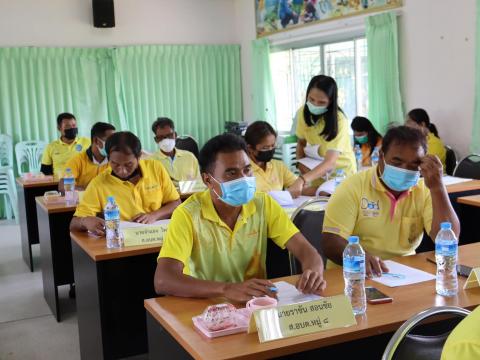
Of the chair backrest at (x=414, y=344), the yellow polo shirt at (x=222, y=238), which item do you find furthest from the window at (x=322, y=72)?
the chair backrest at (x=414, y=344)

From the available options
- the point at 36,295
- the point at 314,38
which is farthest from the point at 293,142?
the point at 36,295

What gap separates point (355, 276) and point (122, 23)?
7.41 m

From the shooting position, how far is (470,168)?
4758 mm

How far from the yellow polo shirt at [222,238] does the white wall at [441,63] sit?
3656mm

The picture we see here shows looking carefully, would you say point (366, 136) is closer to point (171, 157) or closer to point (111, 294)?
point (171, 157)

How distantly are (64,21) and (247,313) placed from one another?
7.36m

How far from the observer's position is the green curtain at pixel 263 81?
28.1 ft

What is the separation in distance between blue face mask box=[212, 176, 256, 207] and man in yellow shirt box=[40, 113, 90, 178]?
398 cm

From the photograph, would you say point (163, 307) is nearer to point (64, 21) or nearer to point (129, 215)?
point (129, 215)

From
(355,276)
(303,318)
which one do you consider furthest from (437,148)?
(303,318)

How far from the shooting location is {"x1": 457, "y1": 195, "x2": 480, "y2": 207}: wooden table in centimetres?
375

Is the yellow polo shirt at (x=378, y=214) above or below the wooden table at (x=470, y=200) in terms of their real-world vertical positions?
above

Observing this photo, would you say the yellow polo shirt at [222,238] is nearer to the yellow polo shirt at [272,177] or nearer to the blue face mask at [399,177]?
the blue face mask at [399,177]

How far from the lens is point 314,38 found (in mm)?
7668
